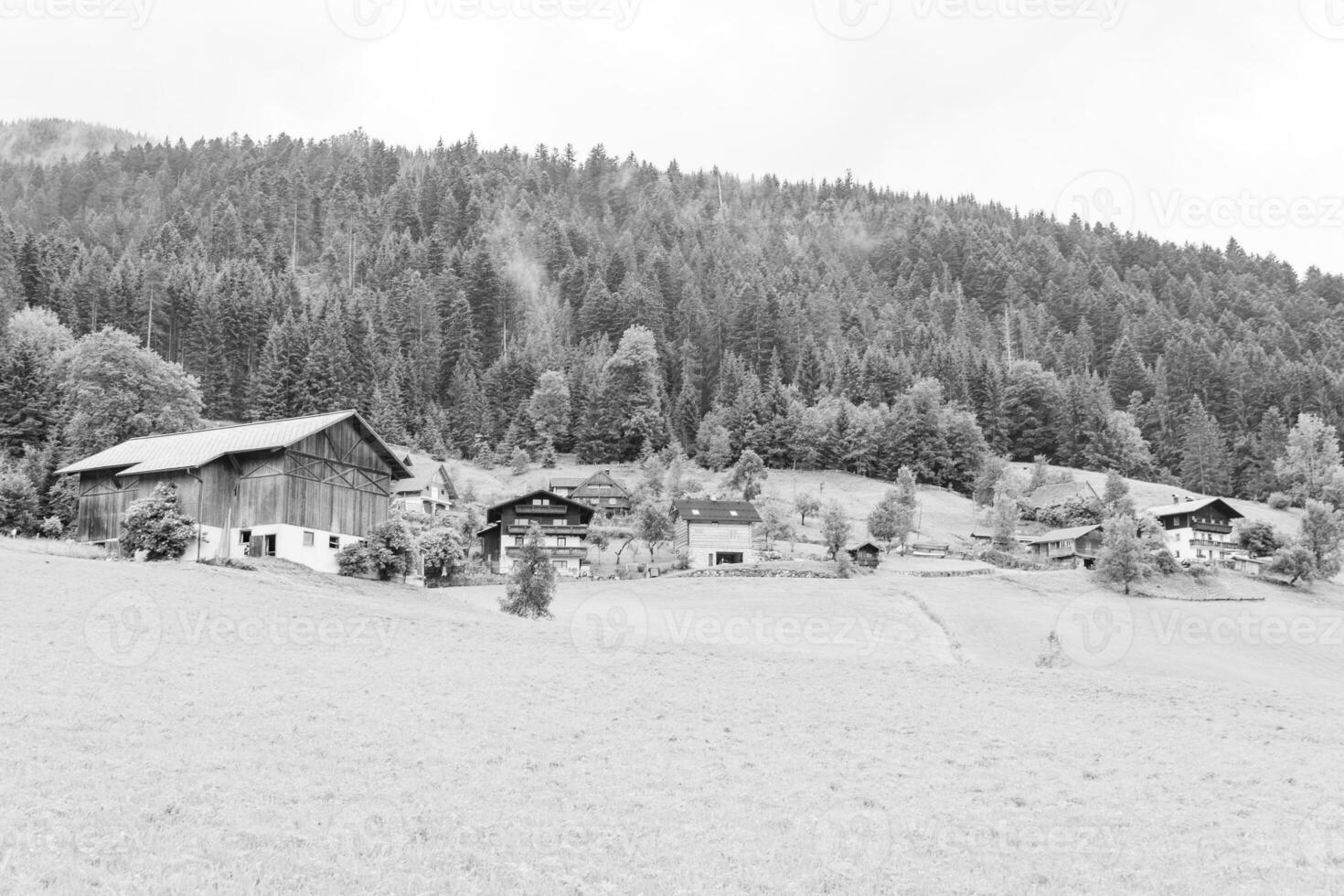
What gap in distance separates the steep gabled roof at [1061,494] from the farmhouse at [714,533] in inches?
1543

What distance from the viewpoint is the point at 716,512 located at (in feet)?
284

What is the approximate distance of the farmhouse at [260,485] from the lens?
47.3 m

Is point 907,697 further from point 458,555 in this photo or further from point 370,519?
point 458,555

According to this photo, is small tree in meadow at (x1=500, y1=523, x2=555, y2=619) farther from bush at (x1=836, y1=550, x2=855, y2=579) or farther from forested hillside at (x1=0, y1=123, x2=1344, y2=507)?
forested hillside at (x1=0, y1=123, x2=1344, y2=507)

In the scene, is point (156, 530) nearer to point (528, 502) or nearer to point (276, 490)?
point (276, 490)

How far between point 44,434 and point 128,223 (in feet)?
413

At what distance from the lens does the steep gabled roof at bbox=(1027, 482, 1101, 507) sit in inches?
4188

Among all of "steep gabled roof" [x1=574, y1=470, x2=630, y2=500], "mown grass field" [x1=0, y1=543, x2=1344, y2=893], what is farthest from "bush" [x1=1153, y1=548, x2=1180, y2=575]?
"steep gabled roof" [x1=574, y1=470, x2=630, y2=500]

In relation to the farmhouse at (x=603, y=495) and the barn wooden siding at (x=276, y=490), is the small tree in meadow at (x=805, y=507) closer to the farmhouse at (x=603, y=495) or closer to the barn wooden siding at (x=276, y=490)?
the farmhouse at (x=603, y=495)

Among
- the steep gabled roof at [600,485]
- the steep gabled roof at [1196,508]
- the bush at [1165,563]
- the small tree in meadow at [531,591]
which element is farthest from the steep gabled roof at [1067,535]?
the small tree in meadow at [531,591]

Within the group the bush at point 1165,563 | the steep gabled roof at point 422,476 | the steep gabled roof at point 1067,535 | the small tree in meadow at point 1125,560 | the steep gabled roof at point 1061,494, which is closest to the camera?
the small tree in meadow at point 1125,560

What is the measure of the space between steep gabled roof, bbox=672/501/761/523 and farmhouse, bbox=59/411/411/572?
120 feet

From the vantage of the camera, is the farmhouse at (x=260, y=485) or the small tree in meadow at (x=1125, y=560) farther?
the small tree in meadow at (x=1125, y=560)

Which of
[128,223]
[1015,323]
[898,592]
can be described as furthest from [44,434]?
[1015,323]
